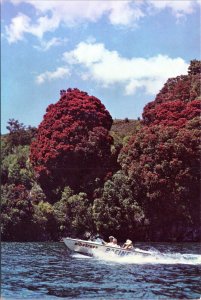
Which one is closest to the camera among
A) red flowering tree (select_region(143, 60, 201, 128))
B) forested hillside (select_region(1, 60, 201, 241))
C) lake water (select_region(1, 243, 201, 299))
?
lake water (select_region(1, 243, 201, 299))

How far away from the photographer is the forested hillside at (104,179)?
42375mm

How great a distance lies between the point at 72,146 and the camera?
46.2 m

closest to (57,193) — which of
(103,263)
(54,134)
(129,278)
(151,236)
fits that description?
(54,134)

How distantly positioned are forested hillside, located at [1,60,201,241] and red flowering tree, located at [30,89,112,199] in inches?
3.7

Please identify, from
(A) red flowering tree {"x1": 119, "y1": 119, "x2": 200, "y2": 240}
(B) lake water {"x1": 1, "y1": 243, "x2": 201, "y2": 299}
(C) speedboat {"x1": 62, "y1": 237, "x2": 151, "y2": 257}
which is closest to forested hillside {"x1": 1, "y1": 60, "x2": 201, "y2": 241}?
(A) red flowering tree {"x1": 119, "y1": 119, "x2": 200, "y2": 240}

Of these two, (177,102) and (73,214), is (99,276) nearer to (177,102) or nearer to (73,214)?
(73,214)

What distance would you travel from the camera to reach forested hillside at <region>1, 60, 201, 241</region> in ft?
139

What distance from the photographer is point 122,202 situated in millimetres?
43844

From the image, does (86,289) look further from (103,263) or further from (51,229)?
(51,229)

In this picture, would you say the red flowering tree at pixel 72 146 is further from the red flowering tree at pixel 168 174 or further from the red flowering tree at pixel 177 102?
the red flowering tree at pixel 177 102

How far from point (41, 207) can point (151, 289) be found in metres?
27.5

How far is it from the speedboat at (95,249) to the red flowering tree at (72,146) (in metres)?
14.1

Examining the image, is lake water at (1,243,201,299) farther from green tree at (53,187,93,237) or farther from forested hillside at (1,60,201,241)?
forested hillside at (1,60,201,241)

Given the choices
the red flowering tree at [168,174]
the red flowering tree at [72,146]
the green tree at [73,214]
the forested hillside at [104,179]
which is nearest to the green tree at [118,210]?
the forested hillside at [104,179]
